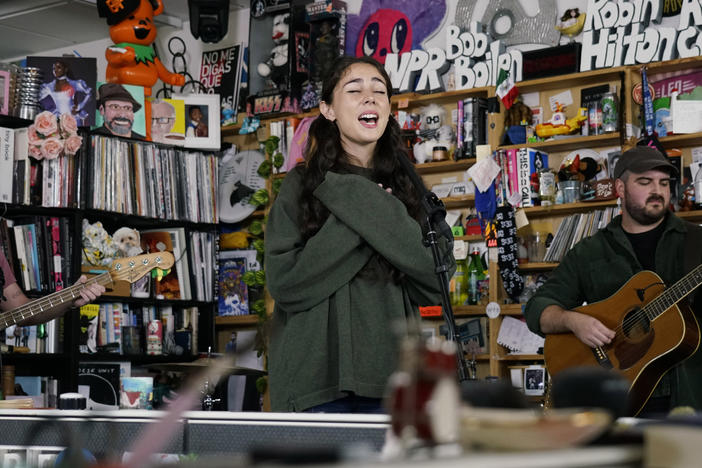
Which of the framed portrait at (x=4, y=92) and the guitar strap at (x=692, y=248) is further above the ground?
the framed portrait at (x=4, y=92)

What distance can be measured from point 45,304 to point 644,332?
2183 millimetres

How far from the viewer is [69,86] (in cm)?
475

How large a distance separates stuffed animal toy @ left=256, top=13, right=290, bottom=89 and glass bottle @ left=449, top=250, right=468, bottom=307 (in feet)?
4.77

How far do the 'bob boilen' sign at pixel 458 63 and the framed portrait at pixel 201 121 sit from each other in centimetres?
106

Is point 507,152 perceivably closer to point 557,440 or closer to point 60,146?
point 60,146

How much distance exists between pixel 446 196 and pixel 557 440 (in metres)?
4.32

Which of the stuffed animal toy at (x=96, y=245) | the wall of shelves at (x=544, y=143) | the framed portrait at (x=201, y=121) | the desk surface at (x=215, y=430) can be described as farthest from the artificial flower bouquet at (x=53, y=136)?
the desk surface at (x=215, y=430)

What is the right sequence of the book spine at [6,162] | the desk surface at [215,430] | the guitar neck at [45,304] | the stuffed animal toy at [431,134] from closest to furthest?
the desk surface at [215,430], the guitar neck at [45,304], the book spine at [6,162], the stuffed animal toy at [431,134]

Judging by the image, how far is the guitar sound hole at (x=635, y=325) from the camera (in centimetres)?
311

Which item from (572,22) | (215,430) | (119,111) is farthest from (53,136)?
(215,430)

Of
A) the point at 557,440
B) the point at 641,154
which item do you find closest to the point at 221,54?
the point at 641,154

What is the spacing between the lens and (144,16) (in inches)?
211

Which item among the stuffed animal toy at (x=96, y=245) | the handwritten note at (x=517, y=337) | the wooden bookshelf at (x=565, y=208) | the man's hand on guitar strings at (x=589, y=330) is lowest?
the handwritten note at (x=517, y=337)

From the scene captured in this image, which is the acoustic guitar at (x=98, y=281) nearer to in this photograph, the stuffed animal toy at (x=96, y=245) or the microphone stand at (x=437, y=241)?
the stuffed animal toy at (x=96, y=245)
